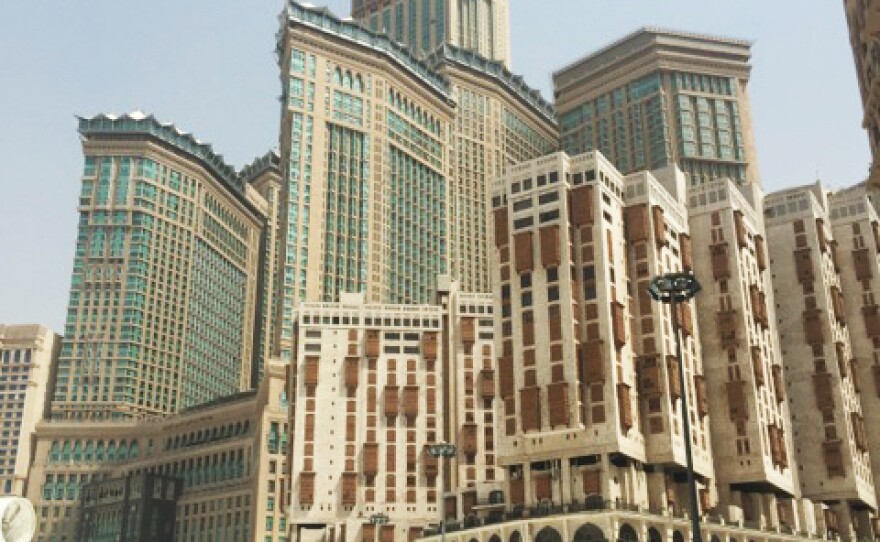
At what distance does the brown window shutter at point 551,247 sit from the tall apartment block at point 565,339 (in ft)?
0.44

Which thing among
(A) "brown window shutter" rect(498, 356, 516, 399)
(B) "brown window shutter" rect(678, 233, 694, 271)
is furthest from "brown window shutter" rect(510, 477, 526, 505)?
(B) "brown window shutter" rect(678, 233, 694, 271)

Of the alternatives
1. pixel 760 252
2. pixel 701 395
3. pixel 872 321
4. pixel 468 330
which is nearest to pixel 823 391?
pixel 872 321

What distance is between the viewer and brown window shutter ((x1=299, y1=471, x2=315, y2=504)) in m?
137

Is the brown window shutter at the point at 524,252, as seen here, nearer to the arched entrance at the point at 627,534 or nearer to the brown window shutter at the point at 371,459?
the arched entrance at the point at 627,534

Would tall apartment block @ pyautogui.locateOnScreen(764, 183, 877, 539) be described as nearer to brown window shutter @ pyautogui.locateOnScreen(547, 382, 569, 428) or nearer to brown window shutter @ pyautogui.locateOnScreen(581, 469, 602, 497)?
brown window shutter @ pyautogui.locateOnScreen(581, 469, 602, 497)

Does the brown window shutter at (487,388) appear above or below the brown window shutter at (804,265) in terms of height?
below

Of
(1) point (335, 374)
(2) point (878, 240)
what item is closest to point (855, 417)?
(2) point (878, 240)

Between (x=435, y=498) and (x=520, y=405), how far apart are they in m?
36.4

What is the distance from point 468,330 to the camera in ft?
500

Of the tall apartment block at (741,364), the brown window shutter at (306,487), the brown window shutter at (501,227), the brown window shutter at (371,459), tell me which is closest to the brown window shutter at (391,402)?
the brown window shutter at (371,459)

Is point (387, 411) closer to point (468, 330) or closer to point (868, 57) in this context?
point (468, 330)

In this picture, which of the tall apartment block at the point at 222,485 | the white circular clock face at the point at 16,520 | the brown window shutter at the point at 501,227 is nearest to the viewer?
the white circular clock face at the point at 16,520

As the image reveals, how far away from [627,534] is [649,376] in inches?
764

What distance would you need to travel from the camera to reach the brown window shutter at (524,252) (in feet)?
381
